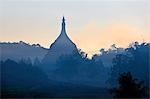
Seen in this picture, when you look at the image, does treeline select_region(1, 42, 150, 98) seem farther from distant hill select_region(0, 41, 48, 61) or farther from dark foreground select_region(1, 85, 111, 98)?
distant hill select_region(0, 41, 48, 61)

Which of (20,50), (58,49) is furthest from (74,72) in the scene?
(20,50)

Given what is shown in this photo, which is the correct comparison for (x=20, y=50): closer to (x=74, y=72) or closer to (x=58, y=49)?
(x=58, y=49)

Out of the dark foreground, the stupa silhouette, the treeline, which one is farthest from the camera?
the stupa silhouette

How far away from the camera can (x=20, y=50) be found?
3501 inches

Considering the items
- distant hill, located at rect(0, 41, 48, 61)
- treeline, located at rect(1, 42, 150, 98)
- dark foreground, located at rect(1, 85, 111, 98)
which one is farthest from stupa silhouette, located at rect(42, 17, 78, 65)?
dark foreground, located at rect(1, 85, 111, 98)

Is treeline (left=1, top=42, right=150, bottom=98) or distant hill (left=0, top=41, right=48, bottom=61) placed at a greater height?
distant hill (left=0, top=41, right=48, bottom=61)

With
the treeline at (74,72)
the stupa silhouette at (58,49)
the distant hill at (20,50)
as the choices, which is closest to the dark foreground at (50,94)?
the treeline at (74,72)

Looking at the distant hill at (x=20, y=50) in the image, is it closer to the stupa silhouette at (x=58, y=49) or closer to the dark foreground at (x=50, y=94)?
the stupa silhouette at (x=58, y=49)

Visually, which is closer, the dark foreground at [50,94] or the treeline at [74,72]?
the dark foreground at [50,94]

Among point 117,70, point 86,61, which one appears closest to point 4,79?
point 117,70

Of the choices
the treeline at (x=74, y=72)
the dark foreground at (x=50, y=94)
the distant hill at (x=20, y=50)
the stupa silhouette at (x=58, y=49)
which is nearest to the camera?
the dark foreground at (x=50, y=94)

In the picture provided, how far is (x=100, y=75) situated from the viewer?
72.4m

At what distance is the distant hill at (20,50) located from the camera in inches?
3224

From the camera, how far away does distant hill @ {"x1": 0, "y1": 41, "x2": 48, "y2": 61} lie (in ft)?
269
